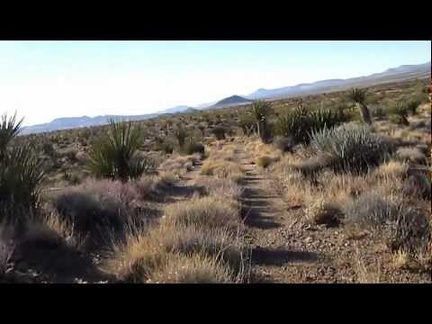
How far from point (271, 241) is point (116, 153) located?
6215 millimetres

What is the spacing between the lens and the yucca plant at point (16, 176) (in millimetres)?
8211

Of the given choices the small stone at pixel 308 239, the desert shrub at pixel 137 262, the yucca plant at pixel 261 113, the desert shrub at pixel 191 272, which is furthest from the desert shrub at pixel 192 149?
the desert shrub at pixel 191 272

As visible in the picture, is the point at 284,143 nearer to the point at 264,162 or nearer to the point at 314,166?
the point at 264,162

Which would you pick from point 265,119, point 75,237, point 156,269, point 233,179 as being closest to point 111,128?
point 233,179

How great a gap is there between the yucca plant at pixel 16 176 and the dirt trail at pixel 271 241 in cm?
358

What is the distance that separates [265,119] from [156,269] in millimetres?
20484

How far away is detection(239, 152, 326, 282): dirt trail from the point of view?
636 cm

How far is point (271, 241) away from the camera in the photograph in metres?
7.84

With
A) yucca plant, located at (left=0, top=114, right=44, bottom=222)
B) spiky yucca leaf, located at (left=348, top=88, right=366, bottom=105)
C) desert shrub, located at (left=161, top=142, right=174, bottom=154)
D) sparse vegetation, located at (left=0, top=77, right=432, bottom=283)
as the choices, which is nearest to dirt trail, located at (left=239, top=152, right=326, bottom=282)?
sparse vegetation, located at (left=0, top=77, right=432, bottom=283)

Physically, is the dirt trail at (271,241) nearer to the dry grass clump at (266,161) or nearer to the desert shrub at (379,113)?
the dry grass clump at (266,161)

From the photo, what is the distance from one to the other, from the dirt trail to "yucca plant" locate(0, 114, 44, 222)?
3.58 m

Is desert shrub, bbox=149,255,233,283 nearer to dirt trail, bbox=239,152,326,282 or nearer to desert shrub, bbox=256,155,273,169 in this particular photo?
dirt trail, bbox=239,152,326,282

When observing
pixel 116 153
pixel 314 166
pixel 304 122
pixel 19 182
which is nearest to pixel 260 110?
pixel 304 122
